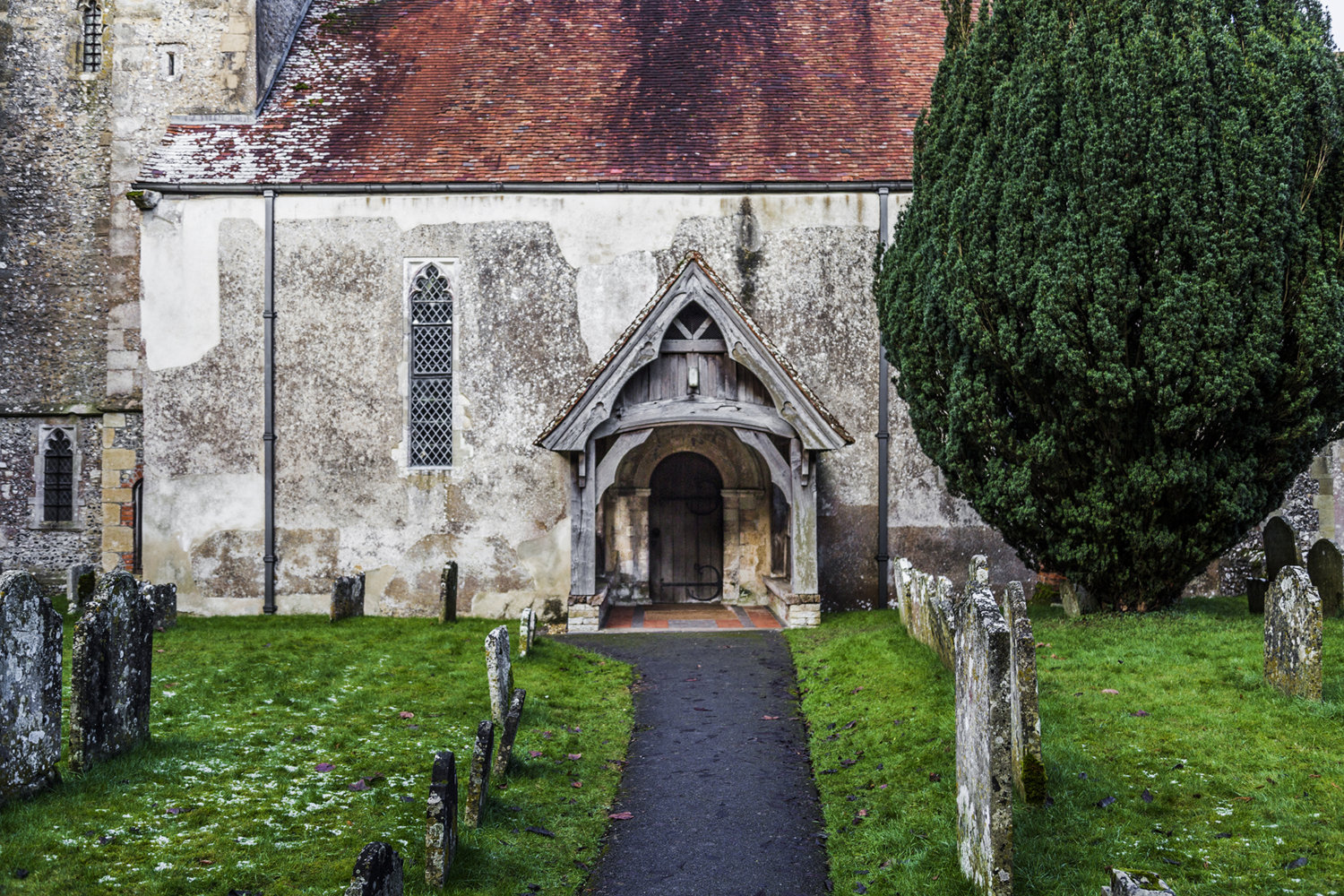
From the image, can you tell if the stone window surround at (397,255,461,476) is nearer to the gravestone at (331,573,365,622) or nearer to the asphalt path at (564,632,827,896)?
the gravestone at (331,573,365,622)

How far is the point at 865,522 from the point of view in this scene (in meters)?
15.5

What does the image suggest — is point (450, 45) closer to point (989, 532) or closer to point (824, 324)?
point (824, 324)

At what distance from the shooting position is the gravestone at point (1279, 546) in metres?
12.5

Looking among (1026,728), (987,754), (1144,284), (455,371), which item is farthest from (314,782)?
(455,371)

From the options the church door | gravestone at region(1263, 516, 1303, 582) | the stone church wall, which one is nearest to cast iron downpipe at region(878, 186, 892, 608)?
the stone church wall

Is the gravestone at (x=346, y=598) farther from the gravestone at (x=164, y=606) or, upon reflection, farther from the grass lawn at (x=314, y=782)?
the grass lawn at (x=314, y=782)

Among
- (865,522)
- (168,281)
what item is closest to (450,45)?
(168,281)

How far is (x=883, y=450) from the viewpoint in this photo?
50.9 ft

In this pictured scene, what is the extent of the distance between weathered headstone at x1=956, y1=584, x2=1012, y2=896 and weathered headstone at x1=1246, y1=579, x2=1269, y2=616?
871cm

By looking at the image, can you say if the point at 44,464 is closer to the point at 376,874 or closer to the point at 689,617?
the point at 689,617

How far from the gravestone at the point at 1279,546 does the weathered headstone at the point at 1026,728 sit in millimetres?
7860

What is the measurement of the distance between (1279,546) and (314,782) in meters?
11.7

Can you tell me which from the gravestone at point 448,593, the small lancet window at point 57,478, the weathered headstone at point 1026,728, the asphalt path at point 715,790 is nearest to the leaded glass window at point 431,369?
the gravestone at point 448,593

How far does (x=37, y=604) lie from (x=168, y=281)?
10.6 meters
